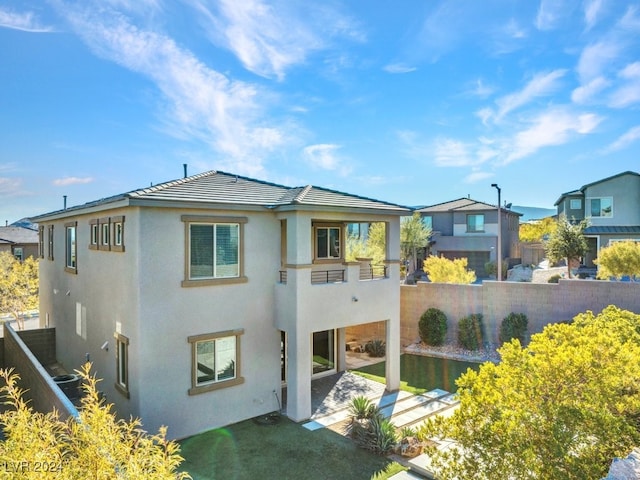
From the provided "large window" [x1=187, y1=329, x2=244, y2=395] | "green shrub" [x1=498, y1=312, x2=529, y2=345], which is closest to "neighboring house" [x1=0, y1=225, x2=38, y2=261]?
"large window" [x1=187, y1=329, x2=244, y2=395]

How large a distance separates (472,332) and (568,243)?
52.7 feet

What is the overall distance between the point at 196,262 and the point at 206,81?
778cm

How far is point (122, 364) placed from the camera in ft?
36.9

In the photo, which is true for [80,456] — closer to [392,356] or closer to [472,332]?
[392,356]

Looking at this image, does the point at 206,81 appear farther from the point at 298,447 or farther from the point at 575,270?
the point at 575,270

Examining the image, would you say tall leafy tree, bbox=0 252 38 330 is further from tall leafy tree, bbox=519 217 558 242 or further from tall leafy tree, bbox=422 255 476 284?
tall leafy tree, bbox=519 217 558 242

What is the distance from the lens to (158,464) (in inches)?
Result: 148

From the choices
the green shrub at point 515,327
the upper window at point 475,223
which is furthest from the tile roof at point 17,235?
the green shrub at point 515,327

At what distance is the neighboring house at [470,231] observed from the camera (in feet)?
123

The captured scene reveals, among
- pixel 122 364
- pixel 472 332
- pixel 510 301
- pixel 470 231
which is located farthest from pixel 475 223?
pixel 122 364

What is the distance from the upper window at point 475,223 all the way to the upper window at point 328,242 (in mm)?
27254

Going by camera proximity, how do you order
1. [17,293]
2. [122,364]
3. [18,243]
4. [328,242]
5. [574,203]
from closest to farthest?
[122,364] → [328,242] → [17,293] → [574,203] → [18,243]

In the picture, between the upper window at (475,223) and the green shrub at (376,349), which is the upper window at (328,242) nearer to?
the green shrub at (376,349)

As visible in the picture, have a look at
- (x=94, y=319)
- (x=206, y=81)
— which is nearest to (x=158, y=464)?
(x=94, y=319)
